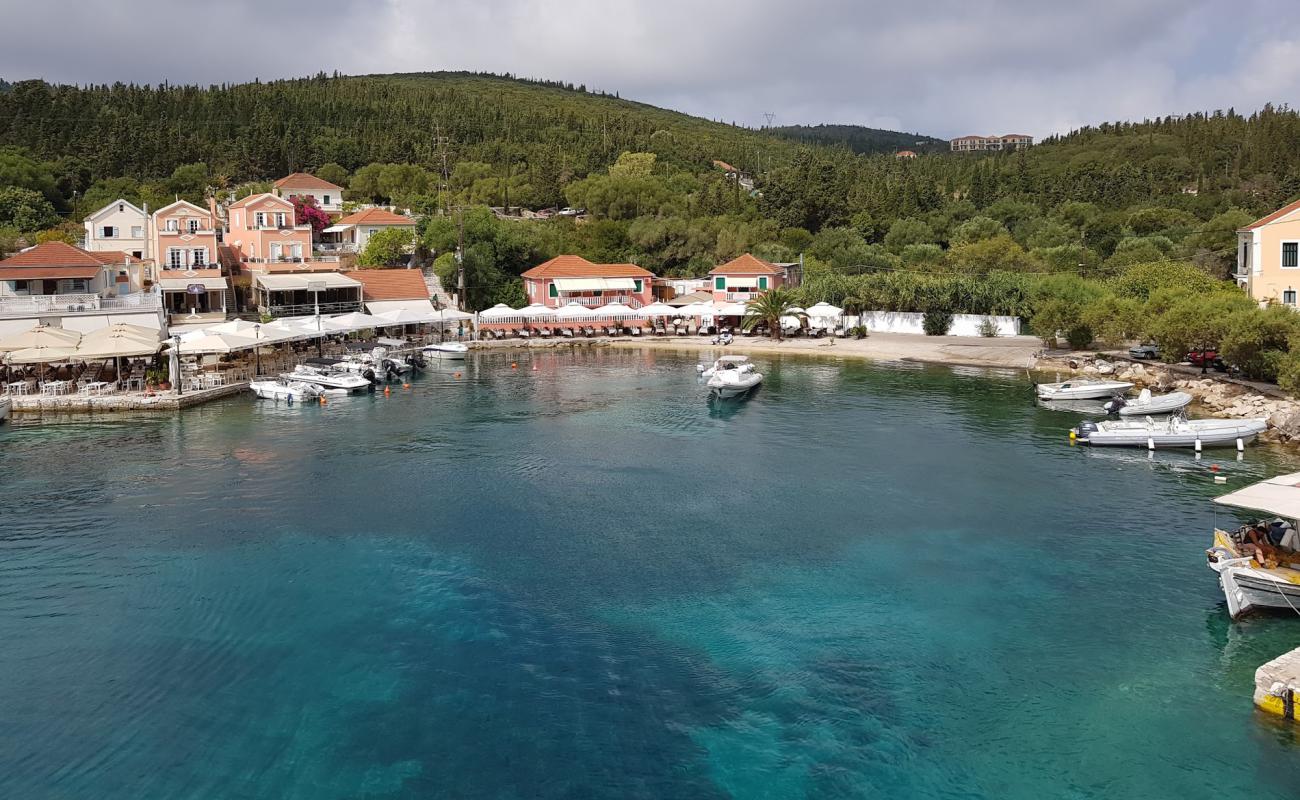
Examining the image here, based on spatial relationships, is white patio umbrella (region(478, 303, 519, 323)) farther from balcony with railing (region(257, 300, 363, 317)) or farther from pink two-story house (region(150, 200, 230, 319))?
pink two-story house (region(150, 200, 230, 319))

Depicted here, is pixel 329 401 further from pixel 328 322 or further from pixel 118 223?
pixel 118 223

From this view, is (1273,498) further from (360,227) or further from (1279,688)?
(360,227)

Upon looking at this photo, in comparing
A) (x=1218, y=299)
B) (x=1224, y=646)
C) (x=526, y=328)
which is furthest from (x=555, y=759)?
(x=526, y=328)

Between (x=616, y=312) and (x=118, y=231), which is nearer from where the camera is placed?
(x=118, y=231)

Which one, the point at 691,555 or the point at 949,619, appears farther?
the point at 691,555

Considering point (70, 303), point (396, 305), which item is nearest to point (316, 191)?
point (396, 305)

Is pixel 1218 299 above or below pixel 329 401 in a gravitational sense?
above
